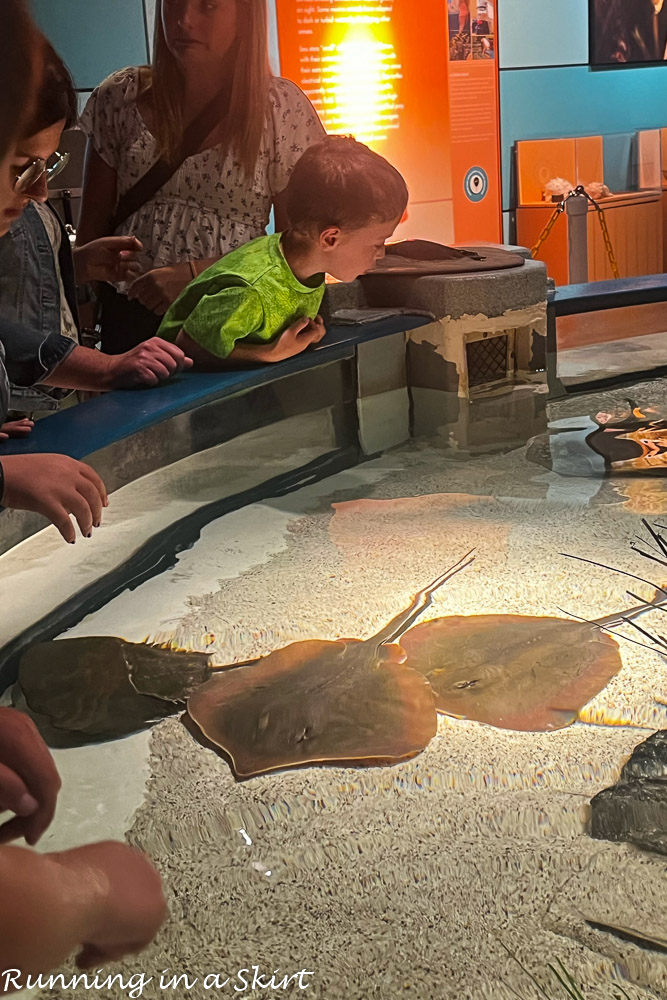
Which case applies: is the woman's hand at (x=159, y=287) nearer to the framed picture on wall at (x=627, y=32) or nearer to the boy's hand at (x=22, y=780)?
the boy's hand at (x=22, y=780)

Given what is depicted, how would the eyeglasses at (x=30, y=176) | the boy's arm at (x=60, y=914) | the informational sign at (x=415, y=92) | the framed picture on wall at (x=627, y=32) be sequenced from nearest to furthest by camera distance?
1. the boy's arm at (x=60, y=914)
2. the eyeglasses at (x=30, y=176)
3. the informational sign at (x=415, y=92)
4. the framed picture on wall at (x=627, y=32)

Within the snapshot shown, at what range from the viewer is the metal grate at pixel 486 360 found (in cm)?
A: 356

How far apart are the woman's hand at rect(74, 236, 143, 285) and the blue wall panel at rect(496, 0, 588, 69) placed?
12.1 feet

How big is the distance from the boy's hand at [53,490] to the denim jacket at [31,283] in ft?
2.15

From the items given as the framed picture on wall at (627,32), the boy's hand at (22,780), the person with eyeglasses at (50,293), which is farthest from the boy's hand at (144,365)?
the framed picture on wall at (627,32)

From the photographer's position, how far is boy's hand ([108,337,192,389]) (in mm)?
2400

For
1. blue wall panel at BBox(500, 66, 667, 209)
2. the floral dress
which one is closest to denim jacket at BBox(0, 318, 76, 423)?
the floral dress

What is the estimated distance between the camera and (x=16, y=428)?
1.98 m

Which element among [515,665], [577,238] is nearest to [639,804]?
[515,665]

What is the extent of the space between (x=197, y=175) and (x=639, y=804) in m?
2.27

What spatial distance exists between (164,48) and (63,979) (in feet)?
8.66

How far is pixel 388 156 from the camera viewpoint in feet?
14.1

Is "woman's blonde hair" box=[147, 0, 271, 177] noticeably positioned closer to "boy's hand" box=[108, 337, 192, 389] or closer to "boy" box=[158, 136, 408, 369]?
"boy" box=[158, 136, 408, 369]

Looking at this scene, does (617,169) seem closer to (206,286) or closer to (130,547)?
(206,286)
